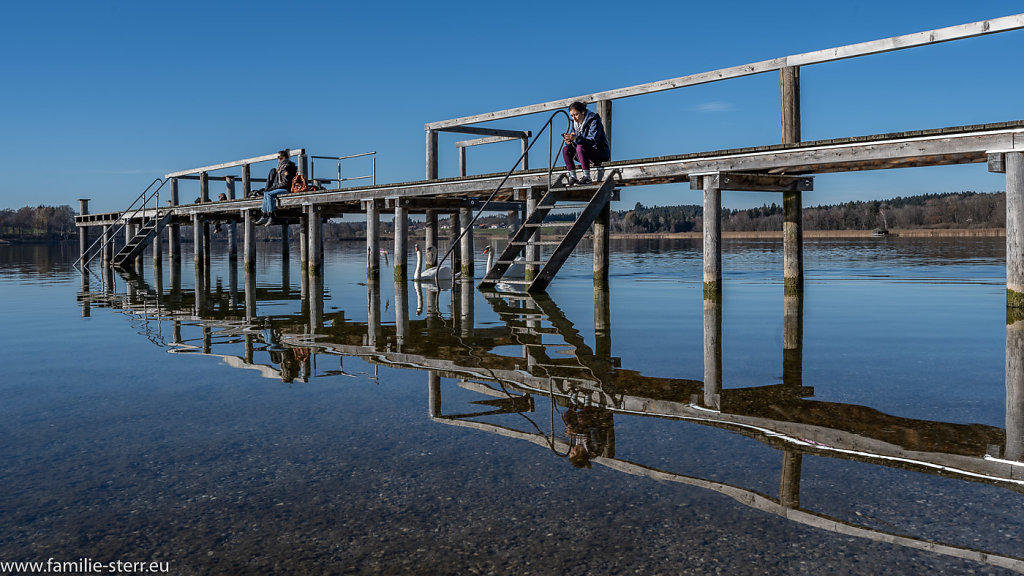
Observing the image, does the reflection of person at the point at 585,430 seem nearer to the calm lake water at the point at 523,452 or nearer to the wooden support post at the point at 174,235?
the calm lake water at the point at 523,452

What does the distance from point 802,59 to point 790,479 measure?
1078cm

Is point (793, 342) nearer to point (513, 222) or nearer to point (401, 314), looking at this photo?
point (401, 314)

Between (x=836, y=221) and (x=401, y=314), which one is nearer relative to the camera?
(x=401, y=314)

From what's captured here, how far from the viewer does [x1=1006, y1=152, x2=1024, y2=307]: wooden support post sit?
387 inches

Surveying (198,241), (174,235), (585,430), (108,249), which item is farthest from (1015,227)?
(108,249)

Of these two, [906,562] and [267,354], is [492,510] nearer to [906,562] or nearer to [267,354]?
[906,562]

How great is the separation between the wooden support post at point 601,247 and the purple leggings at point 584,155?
2.02m

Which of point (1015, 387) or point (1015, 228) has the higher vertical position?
point (1015, 228)

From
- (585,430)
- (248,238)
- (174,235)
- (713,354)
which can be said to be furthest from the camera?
(174,235)

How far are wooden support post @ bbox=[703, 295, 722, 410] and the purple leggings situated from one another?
3.52 m

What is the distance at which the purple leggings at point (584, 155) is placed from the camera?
14.2 meters

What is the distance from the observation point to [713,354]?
7566 mm

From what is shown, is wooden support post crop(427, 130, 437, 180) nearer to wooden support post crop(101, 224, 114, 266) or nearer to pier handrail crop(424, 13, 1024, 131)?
pier handrail crop(424, 13, 1024, 131)

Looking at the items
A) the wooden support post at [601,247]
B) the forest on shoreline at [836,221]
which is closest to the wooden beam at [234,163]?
the wooden support post at [601,247]
